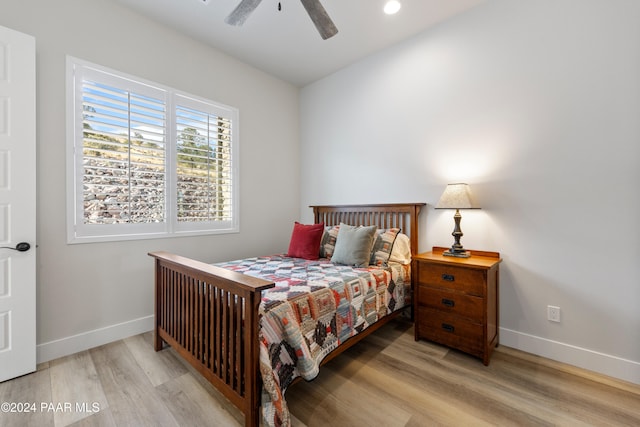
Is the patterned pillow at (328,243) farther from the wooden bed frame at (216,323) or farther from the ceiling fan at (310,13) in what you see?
the ceiling fan at (310,13)

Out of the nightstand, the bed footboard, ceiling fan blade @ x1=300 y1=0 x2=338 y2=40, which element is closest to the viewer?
the bed footboard

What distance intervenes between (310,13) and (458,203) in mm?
1793

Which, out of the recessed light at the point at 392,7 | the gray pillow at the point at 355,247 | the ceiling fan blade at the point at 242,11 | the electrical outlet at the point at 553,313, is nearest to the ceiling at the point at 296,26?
the recessed light at the point at 392,7

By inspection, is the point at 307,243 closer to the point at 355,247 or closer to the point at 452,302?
the point at 355,247

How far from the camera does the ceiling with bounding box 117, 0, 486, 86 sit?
245cm

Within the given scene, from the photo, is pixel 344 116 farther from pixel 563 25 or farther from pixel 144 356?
pixel 144 356

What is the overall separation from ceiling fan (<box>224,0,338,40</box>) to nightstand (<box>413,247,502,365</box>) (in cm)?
194

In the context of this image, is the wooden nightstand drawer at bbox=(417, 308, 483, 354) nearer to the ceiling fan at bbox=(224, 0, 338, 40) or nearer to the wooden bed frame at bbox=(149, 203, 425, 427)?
the wooden bed frame at bbox=(149, 203, 425, 427)

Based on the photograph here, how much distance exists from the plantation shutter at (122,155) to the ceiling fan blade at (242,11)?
1.24 metres

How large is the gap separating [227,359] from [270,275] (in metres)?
0.74

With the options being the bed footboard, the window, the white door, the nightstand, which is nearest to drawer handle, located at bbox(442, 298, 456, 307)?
the nightstand

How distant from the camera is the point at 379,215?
10.4 feet

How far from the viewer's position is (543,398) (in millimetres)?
1692

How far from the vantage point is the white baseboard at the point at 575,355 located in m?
1.87
